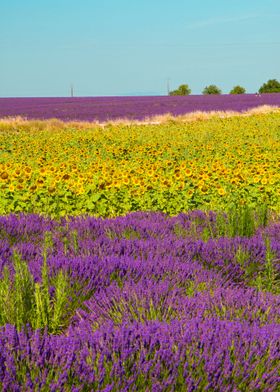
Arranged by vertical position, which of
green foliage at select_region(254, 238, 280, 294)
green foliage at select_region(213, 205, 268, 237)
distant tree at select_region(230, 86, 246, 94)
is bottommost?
green foliage at select_region(254, 238, 280, 294)

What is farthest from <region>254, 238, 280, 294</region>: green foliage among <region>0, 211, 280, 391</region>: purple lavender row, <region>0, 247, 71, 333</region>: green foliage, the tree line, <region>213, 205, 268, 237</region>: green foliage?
the tree line

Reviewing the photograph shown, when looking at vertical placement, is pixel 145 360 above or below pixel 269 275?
above

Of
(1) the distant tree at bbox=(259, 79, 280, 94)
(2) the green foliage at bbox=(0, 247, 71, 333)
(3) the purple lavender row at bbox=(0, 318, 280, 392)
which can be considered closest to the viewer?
(3) the purple lavender row at bbox=(0, 318, 280, 392)

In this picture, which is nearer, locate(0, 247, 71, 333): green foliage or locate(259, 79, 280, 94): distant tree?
locate(0, 247, 71, 333): green foliage

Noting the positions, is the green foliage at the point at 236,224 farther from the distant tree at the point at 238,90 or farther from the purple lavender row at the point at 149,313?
the distant tree at the point at 238,90

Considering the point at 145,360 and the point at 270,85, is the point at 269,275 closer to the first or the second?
the point at 145,360

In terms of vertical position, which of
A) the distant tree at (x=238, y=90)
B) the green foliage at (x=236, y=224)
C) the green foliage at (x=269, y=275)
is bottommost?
the green foliage at (x=269, y=275)

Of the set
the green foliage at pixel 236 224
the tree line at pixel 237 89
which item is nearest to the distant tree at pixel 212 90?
the tree line at pixel 237 89

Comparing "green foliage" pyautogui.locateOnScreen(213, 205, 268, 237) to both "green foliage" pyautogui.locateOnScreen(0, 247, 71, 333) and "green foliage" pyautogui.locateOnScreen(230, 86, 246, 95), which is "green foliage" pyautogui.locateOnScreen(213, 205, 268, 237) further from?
"green foliage" pyautogui.locateOnScreen(230, 86, 246, 95)

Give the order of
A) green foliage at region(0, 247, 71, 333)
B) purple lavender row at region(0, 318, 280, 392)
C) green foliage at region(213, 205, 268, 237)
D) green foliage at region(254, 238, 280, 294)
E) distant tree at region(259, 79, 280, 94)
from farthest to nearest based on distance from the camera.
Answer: distant tree at region(259, 79, 280, 94)
green foliage at region(213, 205, 268, 237)
green foliage at region(254, 238, 280, 294)
green foliage at region(0, 247, 71, 333)
purple lavender row at region(0, 318, 280, 392)

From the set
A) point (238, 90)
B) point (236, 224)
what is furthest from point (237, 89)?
point (236, 224)

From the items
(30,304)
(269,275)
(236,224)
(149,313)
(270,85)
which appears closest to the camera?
(149,313)

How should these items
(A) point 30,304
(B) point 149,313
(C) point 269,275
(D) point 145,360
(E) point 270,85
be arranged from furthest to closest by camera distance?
(E) point 270,85, (C) point 269,275, (A) point 30,304, (B) point 149,313, (D) point 145,360

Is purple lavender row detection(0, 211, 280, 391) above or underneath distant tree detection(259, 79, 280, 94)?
underneath
